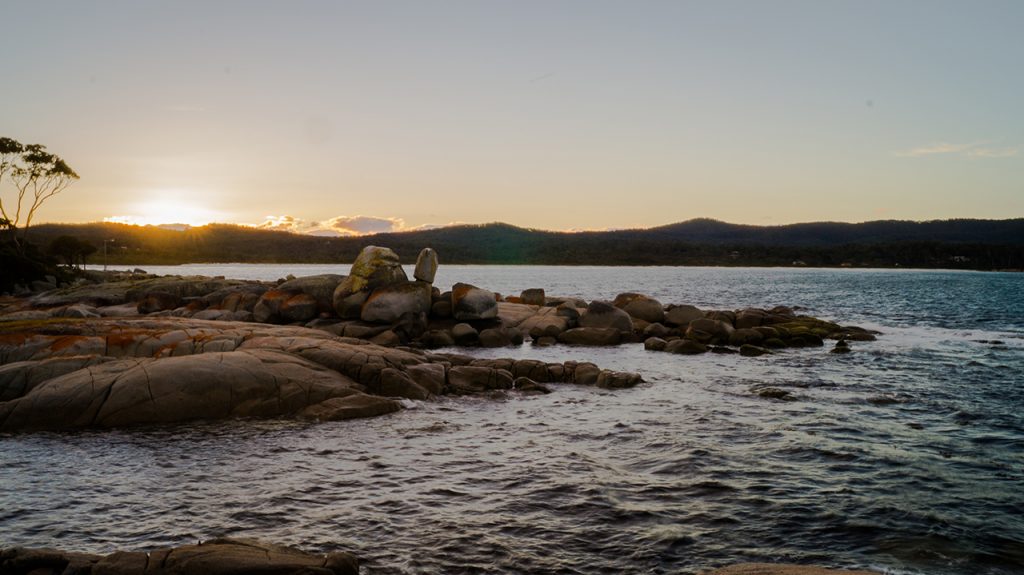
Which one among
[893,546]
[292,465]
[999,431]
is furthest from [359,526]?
[999,431]

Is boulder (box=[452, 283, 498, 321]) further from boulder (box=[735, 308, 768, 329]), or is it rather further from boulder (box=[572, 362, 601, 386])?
boulder (box=[735, 308, 768, 329])

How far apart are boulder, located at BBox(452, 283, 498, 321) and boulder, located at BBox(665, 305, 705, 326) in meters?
10.8

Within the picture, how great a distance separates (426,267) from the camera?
39.7 m

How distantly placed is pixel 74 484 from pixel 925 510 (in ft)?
49.1

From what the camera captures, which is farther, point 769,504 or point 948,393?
point 948,393

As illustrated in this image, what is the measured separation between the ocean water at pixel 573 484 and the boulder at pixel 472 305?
1706 centimetres

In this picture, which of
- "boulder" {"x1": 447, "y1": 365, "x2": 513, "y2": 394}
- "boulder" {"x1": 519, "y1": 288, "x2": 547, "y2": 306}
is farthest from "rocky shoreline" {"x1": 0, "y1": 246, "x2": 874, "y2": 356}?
"boulder" {"x1": 447, "y1": 365, "x2": 513, "y2": 394}

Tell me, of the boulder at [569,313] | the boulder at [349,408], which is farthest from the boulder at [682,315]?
the boulder at [349,408]

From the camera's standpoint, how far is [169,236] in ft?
646

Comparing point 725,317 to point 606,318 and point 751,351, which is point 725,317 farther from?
point 751,351

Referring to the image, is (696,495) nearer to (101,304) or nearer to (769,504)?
(769,504)

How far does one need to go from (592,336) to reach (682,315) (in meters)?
7.15

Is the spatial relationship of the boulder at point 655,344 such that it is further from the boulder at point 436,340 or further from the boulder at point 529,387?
the boulder at point 529,387

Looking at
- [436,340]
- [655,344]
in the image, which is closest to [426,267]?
[436,340]
